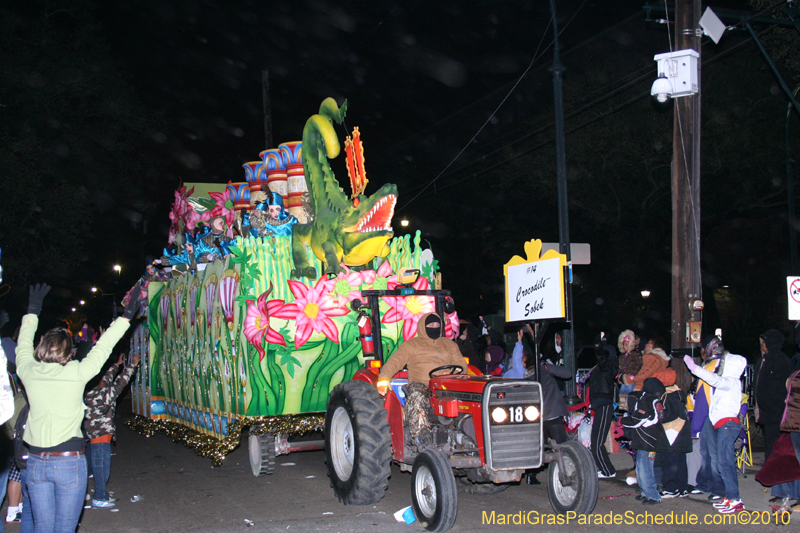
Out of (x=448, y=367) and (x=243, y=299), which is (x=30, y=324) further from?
(x=448, y=367)

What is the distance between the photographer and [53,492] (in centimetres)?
441

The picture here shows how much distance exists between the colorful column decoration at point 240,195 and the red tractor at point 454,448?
5338 mm

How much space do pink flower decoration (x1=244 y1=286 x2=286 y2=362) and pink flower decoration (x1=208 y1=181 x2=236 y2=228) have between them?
2.97 m

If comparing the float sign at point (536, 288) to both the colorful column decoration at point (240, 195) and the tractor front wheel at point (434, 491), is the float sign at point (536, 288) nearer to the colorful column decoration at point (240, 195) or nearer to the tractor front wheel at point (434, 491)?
the tractor front wheel at point (434, 491)

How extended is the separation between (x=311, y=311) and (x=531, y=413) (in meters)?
3.29

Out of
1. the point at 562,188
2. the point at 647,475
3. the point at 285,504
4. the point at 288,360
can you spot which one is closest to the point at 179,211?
the point at 288,360

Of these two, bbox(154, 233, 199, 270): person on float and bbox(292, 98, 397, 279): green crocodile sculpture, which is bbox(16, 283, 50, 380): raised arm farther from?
bbox(154, 233, 199, 270): person on float

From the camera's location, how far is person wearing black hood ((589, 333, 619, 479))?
8508 millimetres

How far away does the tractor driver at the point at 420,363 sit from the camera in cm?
670

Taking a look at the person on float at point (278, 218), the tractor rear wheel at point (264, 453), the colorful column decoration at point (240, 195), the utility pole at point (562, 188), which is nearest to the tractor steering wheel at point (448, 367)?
the tractor rear wheel at point (264, 453)

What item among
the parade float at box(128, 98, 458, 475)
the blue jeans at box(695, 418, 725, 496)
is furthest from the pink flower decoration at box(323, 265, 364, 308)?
the blue jeans at box(695, 418, 725, 496)

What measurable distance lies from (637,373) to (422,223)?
68.1 ft

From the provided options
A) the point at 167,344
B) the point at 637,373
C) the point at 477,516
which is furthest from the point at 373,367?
the point at 167,344

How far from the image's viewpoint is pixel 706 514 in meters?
6.76
